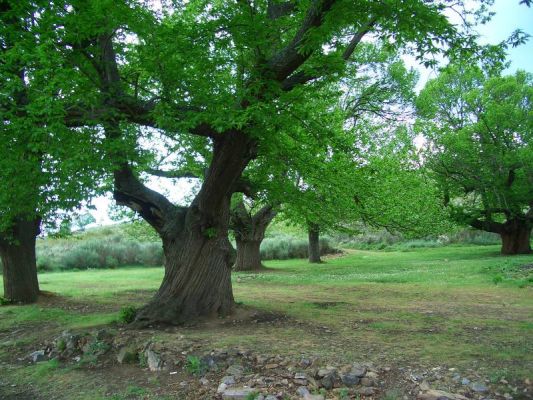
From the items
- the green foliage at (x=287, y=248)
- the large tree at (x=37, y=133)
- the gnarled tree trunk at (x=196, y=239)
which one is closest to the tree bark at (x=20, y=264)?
the large tree at (x=37, y=133)

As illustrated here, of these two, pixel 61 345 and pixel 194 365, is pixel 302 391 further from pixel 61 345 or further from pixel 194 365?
pixel 61 345

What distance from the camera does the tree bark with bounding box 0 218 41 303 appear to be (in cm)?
1305

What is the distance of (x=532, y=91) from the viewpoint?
81.8 feet

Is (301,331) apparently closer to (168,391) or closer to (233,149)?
(168,391)

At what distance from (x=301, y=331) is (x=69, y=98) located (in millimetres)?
5748

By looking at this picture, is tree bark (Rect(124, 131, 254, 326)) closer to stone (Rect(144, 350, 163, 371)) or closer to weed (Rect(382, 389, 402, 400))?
stone (Rect(144, 350, 163, 371))

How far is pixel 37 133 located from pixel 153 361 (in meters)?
3.86

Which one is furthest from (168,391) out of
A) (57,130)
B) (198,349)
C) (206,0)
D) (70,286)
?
(70,286)

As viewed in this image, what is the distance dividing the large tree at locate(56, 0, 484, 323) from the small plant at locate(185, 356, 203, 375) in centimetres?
221

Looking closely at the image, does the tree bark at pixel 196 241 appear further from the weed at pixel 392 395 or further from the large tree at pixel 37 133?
the weed at pixel 392 395

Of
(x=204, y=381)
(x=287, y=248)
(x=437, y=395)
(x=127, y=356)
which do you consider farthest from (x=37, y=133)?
(x=287, y=248)

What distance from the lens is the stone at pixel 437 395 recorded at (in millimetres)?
5269

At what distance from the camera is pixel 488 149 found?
985 inches

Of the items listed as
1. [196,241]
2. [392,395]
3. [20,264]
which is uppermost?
[196,241]
